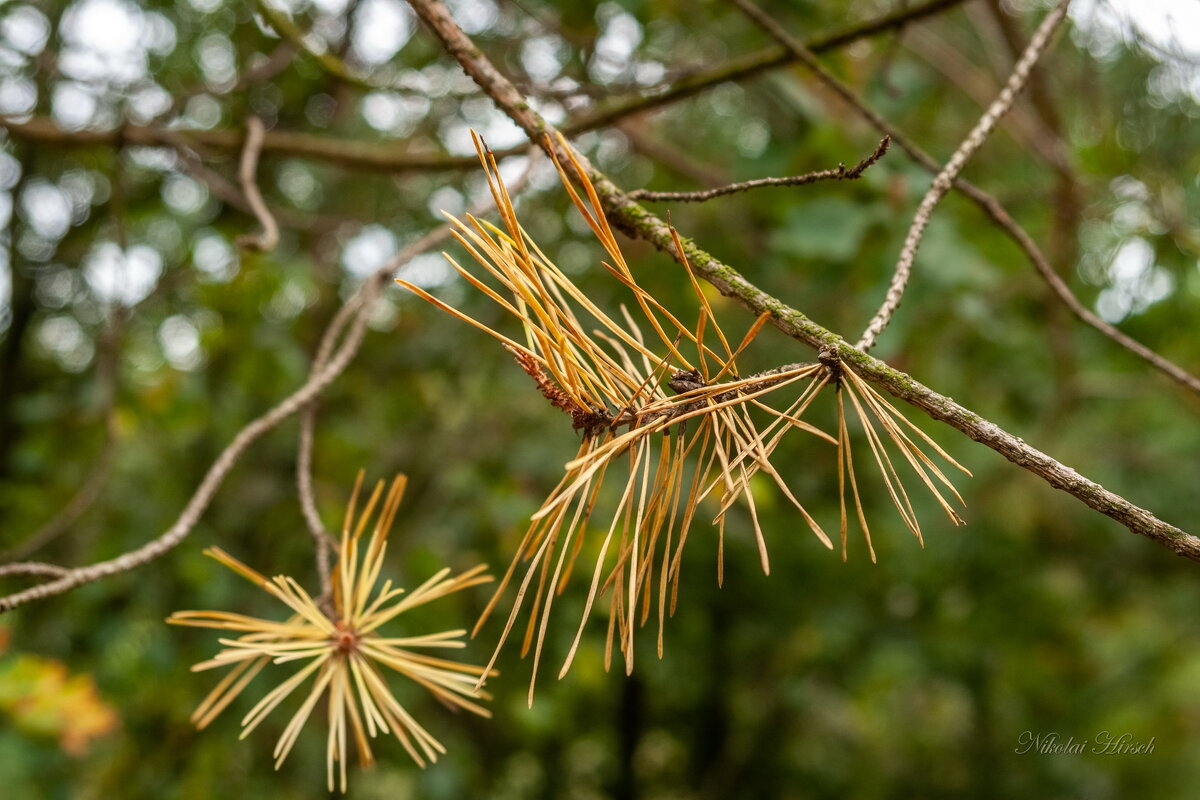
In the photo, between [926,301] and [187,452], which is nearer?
[926,301]

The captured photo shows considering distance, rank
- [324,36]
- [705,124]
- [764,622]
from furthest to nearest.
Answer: [705,124]
[764,622]
[324,36]

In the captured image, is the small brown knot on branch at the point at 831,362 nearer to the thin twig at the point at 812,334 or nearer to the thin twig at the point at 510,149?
the thin twig at the point at 812,334

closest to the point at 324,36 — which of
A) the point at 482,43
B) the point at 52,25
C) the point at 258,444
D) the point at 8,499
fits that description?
the point at 482,43

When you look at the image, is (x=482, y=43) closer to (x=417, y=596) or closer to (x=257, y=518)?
(x=257, y=518)

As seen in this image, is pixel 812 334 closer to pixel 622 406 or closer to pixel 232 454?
pixel 622 406
